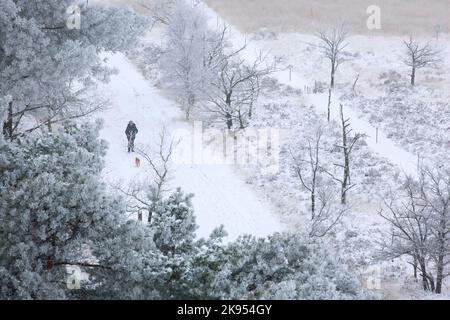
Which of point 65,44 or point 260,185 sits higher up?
point 65,44

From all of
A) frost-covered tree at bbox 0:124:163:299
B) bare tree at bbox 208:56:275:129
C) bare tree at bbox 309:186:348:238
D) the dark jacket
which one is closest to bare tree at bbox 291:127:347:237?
bare tree at bbox 309:186:348:238

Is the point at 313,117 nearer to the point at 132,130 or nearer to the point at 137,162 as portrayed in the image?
the point at 132,130

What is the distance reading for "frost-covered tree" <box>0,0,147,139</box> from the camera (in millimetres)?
13562

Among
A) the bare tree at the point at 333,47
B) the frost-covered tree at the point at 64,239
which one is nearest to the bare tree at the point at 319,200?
the frost-covered tree at the point at 64,239

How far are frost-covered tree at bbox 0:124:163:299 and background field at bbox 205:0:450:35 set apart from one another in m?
41.2

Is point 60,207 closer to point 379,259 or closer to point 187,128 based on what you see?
point 379,259

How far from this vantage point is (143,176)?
77.6 feet

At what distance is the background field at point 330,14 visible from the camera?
47.5m

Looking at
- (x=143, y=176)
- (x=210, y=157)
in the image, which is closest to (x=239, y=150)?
(x=210, y=157)

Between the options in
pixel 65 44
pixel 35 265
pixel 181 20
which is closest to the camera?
pixel 35 265

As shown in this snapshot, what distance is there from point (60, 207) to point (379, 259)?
1289 centimetres

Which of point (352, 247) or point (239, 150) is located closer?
point (352, 247)

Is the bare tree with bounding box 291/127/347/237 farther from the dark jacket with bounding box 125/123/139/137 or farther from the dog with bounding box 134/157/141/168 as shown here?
the dark jacket with bounding box 125/123/139/137
